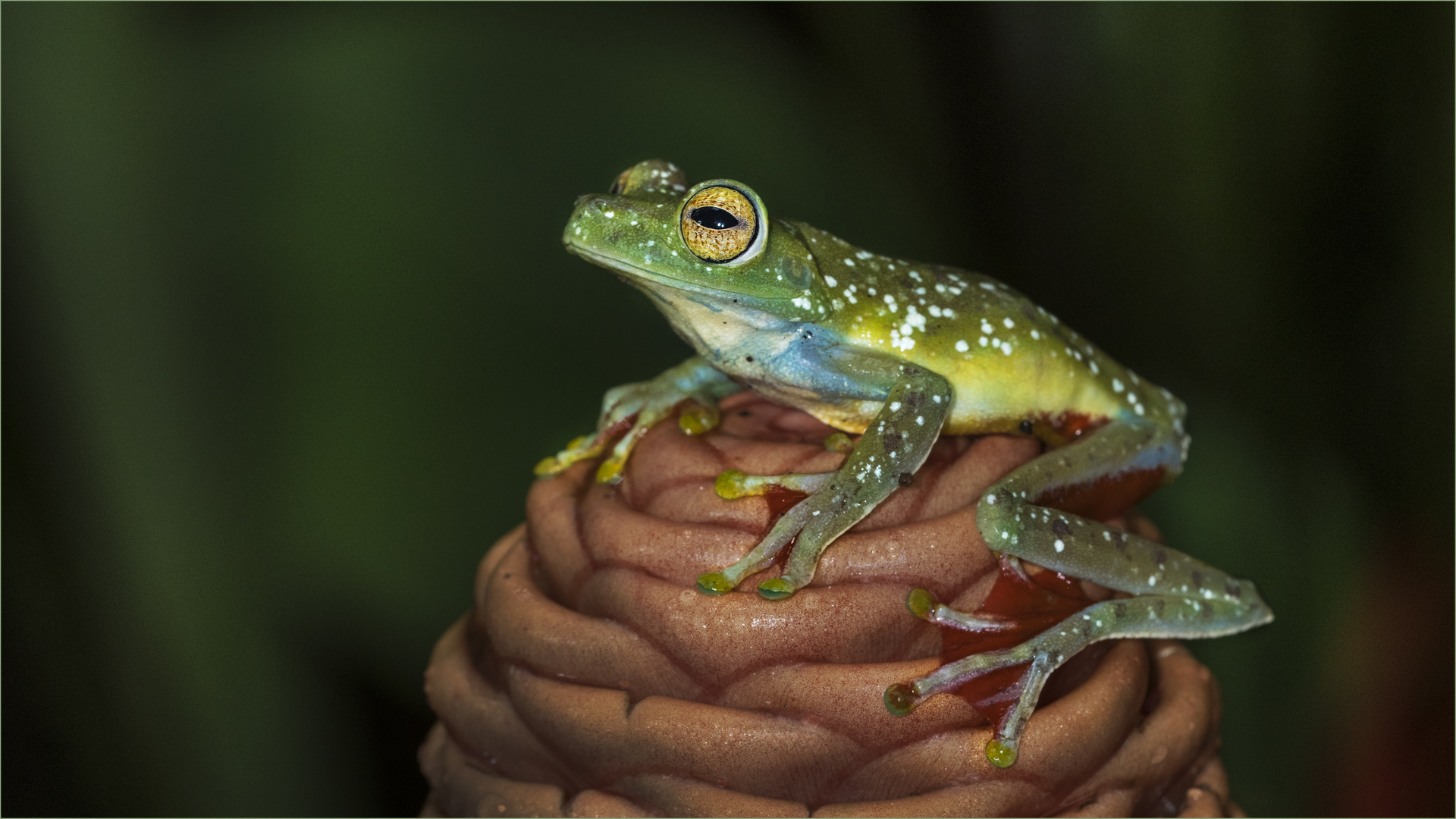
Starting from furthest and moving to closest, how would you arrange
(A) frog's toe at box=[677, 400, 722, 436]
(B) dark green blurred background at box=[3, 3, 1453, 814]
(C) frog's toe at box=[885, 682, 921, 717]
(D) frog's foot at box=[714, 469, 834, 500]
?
(B) dark green blurred background at box=[3, 3, 1453, 814], (A) frog's toe at box=[677, 400, 722, 436], (D) frog's foot at box=[714, 469, 834, 500], (C) frog's toe at box=[885, 682, 921, 717]

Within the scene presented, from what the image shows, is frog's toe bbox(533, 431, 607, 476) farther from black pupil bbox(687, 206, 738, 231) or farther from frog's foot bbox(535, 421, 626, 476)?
black pupil bbox(687, 206, 738, 231)

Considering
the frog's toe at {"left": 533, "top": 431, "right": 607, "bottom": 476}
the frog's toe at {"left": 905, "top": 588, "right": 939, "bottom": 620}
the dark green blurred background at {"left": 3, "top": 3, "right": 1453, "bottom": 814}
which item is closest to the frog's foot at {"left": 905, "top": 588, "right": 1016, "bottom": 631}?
the frog's toe at {"left": 905, "top": 588, "right": 939, "bottom": 620}

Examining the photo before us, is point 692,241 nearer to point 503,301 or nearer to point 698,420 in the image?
point 698,420

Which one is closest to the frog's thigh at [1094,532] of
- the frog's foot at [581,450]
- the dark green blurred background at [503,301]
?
the frog's foot at [581,450]

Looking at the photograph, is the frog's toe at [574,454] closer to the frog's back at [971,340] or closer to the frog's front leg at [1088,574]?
the frog's back at [971,340]

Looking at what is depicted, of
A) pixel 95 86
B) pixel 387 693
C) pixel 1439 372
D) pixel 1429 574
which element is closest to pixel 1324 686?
pixel 1429 574

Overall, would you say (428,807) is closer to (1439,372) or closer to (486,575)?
(486,575)
